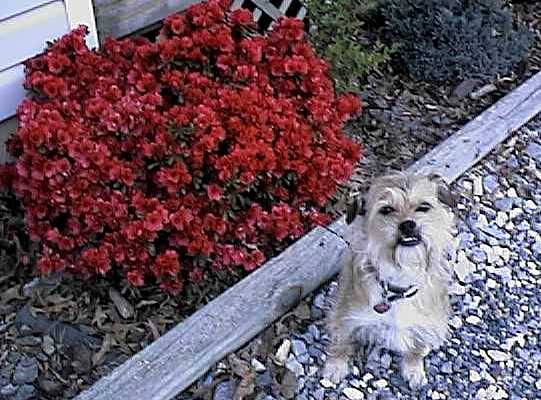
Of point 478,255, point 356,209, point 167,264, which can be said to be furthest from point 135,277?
point 478,255

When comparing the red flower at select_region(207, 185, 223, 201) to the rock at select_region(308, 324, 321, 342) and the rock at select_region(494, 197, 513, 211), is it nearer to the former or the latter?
the rock at select_region(308, 324, 321, 342)

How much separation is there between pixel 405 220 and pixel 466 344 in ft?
2.96

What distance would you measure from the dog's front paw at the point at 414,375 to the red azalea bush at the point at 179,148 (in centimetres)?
69

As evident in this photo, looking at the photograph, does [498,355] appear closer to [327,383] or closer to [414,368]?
[414,368]

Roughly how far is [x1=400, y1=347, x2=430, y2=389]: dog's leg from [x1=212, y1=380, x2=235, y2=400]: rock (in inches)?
25.3

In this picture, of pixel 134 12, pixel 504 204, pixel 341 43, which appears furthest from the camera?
pixel 341 43

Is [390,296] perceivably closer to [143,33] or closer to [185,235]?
[185,235]

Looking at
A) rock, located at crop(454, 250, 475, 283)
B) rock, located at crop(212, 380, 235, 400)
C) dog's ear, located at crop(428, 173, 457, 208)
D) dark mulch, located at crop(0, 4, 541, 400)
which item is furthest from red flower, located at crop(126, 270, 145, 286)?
rock, located at crop(454, 250, 475, 283)

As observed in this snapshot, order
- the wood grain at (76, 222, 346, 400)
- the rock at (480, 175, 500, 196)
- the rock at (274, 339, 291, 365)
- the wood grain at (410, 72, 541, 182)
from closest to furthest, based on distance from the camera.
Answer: the wood grain at (76, 222, 346, 400) < the rock at (274, 339, 291, 365) < the wood grain at (410, 72, 541, 182) < the rock at (480, 175, 500, 196)

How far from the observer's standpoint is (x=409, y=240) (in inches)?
119

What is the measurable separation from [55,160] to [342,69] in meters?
1.69

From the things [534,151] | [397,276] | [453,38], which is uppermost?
[397,276]

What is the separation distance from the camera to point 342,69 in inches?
183

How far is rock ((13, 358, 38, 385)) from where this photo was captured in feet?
11.1
